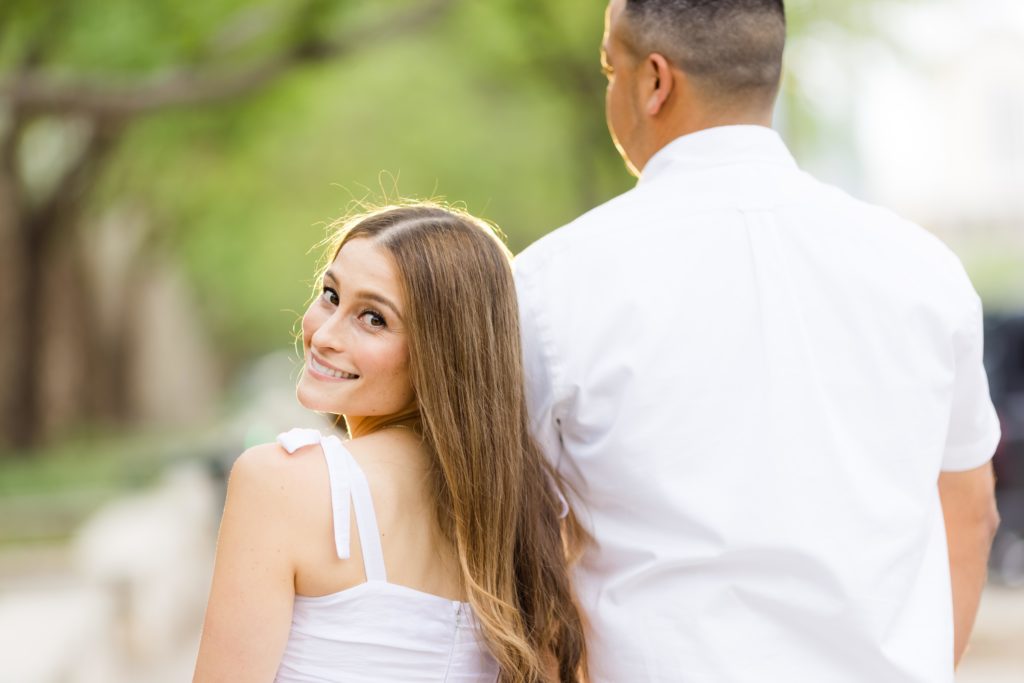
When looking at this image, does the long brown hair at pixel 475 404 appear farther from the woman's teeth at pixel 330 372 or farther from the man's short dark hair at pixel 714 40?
the man's short dark hair at pixel 714 40

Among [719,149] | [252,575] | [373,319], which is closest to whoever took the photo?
[252,575]

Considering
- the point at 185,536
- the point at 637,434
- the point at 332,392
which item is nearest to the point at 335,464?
the point at 332,392

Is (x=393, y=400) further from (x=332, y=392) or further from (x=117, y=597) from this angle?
(x=117, y=597)

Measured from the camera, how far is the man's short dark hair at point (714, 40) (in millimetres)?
2654

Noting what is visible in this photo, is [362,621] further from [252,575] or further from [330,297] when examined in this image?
[330,297]

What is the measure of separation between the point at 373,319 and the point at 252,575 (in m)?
0.52

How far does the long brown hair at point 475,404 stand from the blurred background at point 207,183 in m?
0.63

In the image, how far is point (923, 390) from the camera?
252 centimetres

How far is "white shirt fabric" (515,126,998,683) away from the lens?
94.0 inches

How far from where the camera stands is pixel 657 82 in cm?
270

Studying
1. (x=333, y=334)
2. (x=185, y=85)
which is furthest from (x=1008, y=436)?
(x=333, y=334)

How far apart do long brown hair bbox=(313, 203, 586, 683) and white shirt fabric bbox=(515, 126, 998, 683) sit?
80 mm

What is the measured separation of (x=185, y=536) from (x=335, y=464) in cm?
802

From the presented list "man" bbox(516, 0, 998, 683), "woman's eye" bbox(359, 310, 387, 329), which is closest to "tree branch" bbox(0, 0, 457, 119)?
"woman's eye" bbox(359, 310, 387, 329)
